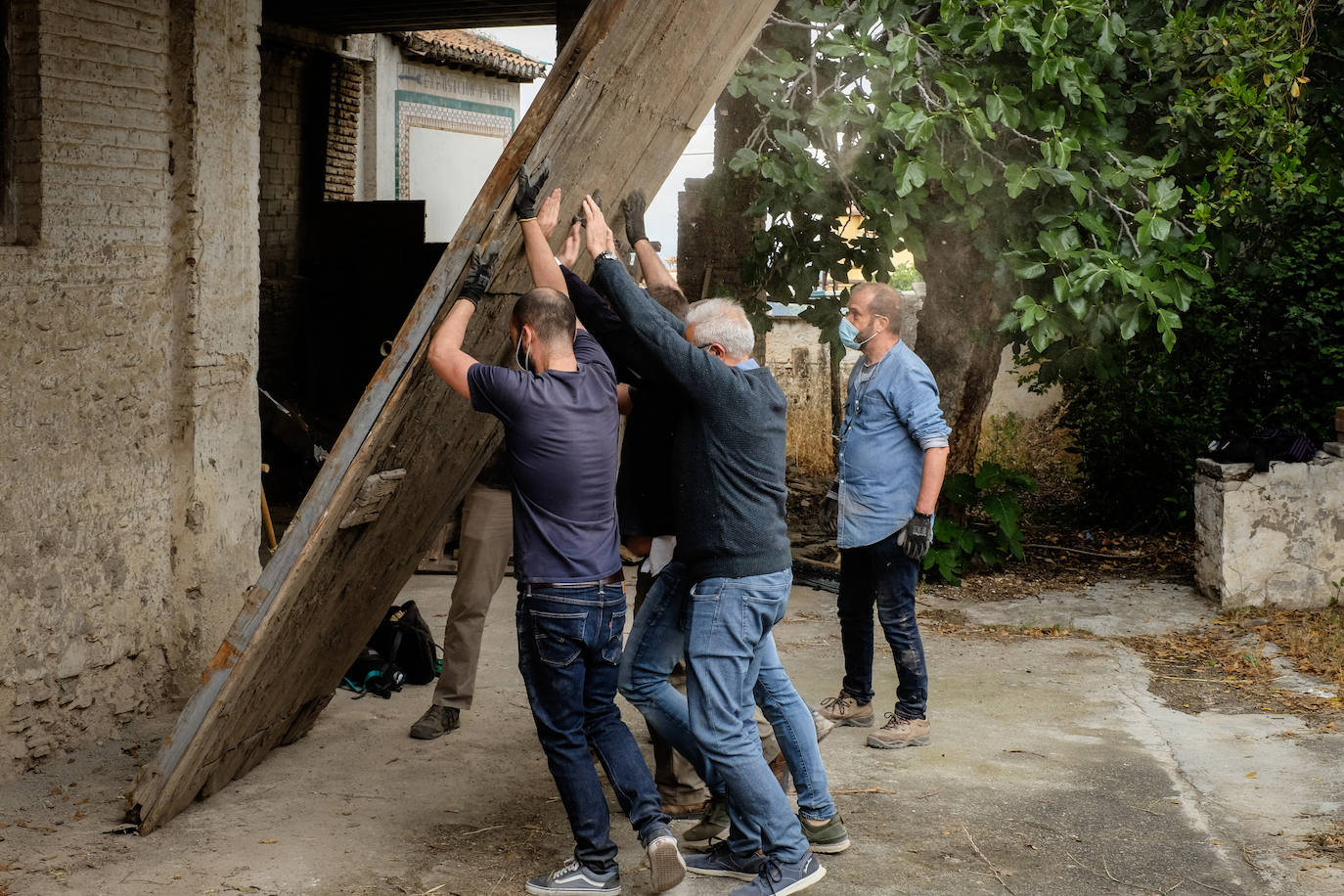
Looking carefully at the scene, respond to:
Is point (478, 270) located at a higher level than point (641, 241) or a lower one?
lower

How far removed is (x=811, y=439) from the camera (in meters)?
12.6

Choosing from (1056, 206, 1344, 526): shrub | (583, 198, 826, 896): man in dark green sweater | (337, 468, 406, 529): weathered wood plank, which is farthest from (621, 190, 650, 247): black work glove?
(1056, 206, 1344, 526): shrub

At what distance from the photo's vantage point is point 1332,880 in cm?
400

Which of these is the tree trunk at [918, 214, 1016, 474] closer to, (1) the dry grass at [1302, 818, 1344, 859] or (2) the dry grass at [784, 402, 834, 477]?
(2) the dry grass at [784, 402, 834, 477]

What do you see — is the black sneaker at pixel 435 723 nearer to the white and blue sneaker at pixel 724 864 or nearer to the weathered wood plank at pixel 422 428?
the weathered wood plank at pixel 422 428

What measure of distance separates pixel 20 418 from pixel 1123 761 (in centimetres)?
427

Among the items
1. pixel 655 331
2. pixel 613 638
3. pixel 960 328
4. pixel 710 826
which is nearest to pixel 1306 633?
pixel 960 328

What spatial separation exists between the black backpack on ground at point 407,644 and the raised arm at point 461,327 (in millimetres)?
2539

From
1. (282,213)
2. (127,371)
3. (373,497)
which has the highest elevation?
(282,213)

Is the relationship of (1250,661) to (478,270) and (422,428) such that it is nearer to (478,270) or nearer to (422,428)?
(422,428)

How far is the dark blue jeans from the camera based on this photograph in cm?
524

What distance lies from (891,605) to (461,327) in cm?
243

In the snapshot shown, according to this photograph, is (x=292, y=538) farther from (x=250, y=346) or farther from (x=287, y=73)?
(x=287, y=73)

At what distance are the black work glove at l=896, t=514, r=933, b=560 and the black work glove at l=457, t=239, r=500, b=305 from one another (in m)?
2.24
